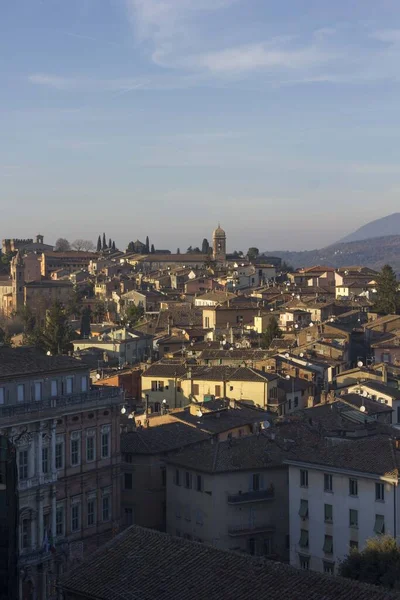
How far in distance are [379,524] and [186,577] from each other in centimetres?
807

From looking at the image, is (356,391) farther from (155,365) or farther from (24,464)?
(24,464)

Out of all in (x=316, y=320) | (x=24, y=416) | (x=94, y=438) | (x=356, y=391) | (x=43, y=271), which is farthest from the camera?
(x=43, y=271)

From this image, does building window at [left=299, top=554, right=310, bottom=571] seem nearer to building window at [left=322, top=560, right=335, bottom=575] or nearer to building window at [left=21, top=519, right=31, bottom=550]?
building window at [left=322, top=560, right=335, bottom=575]

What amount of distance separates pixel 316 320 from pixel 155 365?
84.7 feet

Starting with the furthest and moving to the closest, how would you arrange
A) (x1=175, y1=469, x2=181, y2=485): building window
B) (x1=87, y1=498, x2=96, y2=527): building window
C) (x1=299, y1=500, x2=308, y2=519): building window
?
1. (x1=175, y1=469, x2=181, y2=485): building window
2. (x1=87, y1=498, x2=96, y2=527): building window
3. (x1=299, y1=500, x2=308, y2=519): building window

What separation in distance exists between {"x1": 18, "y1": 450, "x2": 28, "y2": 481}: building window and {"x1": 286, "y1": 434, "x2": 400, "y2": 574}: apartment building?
23.9 feet

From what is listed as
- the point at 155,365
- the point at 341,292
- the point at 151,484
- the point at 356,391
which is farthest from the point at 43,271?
the point at 151,484

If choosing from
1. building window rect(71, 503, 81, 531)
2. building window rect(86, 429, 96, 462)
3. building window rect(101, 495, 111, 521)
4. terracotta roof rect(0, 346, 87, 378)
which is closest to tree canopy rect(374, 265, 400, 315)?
building window rect(101, 495, 111, 521)

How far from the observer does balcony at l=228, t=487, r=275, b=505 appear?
105 feet

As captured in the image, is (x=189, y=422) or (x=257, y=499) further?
(x=189, y=422)

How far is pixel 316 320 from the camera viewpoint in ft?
254

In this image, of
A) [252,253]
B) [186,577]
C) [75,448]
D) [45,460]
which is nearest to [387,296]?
[75,448]

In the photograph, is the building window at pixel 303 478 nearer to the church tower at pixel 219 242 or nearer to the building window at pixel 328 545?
the building window at pixel 328 545

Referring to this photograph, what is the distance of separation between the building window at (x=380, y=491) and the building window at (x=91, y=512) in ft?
29.2
